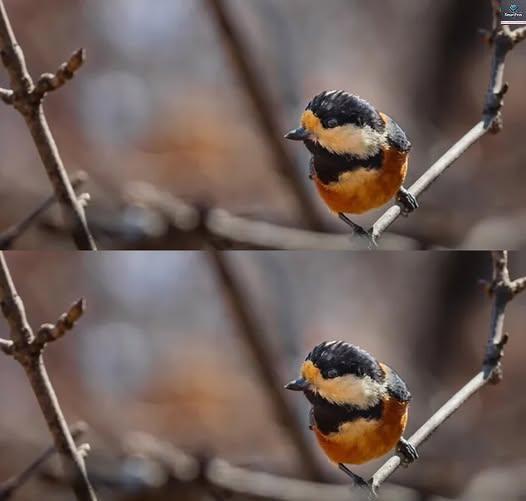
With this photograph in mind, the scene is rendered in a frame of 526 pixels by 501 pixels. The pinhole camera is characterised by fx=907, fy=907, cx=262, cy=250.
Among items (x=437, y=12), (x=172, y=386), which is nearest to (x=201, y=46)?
(x=437, y=12)

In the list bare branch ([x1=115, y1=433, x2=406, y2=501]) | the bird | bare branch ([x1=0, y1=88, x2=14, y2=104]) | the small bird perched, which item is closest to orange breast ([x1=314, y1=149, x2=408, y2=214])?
the bird

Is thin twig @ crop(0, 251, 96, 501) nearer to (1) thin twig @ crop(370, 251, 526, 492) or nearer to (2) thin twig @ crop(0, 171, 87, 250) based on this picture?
→ (2) thin twig @ crop(0, 171, 87, 250)

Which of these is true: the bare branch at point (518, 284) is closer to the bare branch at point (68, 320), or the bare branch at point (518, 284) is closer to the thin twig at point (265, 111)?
the thin twig at point (265, 111)

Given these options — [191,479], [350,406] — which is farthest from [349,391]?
[191,479]

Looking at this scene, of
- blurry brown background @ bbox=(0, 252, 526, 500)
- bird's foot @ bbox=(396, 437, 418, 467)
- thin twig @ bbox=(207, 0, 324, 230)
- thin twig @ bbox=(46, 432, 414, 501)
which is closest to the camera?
bird's foot @ bbox=(396, 437, 418, 467)

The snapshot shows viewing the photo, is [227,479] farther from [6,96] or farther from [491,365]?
[6,96]

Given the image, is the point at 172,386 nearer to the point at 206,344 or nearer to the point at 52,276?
the point at 206,344
